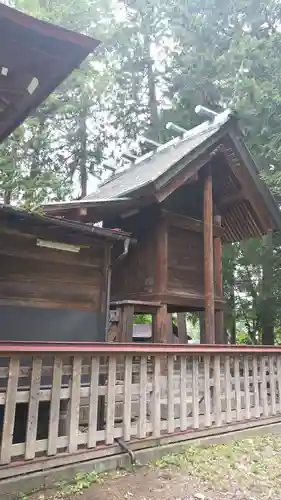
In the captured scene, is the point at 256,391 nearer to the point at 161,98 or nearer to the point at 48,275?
the point at 48,275

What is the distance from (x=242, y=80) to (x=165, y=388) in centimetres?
1038

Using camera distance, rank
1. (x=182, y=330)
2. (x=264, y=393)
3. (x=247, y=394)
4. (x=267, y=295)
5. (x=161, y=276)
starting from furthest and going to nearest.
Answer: (x=182, y=330), (x=267, y=295), (x=161, y=276), (x=264, y=393), (x=247, y=394)

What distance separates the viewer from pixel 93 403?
4375 millimetres

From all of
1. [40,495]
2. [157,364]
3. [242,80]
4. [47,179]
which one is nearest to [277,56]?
[242,80]

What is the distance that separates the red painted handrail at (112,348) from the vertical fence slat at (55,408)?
0.17 meters

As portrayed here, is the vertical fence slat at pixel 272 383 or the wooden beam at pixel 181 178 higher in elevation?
the wooden beam at pixel 181 178

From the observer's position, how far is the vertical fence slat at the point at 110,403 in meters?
4.44

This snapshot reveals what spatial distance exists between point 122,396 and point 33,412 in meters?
1.27

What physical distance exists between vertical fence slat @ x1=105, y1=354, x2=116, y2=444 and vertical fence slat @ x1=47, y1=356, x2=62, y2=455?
2.12 feet

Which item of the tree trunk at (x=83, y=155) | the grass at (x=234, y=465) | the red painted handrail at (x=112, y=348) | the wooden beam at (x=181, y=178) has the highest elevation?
the tree trunk at (x=83, y=155)

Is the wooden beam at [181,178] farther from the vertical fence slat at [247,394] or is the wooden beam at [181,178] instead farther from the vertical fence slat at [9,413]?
the vertical fence slat at [9,413]

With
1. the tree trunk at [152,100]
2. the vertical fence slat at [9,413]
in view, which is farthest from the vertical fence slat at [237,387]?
the tree trunk at [152,100]

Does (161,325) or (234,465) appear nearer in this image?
(234,465)

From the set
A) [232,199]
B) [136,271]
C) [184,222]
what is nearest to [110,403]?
[136,271]
